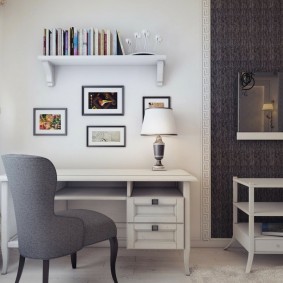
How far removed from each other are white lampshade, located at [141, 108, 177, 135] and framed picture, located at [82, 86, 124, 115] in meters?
0.38

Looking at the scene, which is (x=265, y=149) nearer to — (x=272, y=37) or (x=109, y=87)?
(x=272, y=37)

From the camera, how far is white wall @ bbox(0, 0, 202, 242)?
2758 millimetres

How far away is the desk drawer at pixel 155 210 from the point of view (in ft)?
7.15

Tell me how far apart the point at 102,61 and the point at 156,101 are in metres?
0.58

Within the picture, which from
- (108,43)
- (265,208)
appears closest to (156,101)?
(108,43)

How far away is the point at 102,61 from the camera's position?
261cm

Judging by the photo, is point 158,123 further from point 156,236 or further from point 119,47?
point 156,236

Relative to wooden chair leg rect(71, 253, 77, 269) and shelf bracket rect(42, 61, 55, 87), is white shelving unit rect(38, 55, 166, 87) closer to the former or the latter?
shelf bracket rect(42, 61, 55, 87)

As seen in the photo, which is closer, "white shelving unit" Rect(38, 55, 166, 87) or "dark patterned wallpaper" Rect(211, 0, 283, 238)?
"white shelving unit" Rect(38, 55, 166, 87)

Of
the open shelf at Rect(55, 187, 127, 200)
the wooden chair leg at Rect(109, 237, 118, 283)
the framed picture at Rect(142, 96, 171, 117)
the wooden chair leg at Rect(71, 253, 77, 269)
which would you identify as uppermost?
the framed picture at Rect(142, 96, 171, 117)

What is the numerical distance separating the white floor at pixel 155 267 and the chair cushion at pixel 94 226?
360mm

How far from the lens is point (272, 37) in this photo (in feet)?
8.94

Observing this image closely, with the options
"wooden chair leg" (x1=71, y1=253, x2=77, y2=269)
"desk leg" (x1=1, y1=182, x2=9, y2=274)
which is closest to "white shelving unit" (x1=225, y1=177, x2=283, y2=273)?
"wooden chair leg" (x1=71, y1=253, x2=77, y2=269)

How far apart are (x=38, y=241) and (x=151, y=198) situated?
0.81m
